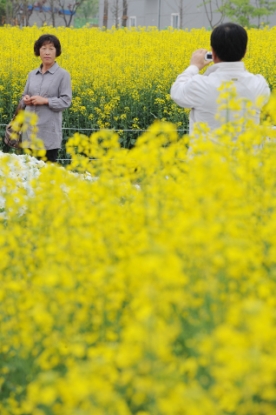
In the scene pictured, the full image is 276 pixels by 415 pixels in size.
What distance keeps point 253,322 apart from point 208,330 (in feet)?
1.51

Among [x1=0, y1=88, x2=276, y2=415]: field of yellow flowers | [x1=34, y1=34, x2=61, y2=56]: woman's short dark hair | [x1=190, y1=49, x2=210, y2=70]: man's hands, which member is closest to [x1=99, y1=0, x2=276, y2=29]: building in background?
[x1=34, y1=34, x2=61, y2=56]: woman's short dark hair

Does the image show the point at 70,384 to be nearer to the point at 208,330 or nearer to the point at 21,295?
the point at 208,330

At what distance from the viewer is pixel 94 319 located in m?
2.95

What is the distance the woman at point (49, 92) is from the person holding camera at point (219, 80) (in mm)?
2975

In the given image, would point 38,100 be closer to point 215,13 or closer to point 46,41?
point 46,41

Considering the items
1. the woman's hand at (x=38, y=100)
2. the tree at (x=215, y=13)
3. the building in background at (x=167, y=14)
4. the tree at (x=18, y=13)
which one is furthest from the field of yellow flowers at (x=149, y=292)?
the building in background at (x=167, y=14)

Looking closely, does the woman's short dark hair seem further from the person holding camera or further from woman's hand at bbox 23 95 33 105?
the person holding camera

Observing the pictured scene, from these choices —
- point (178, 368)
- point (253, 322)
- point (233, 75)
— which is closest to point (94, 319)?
point (178, 368)

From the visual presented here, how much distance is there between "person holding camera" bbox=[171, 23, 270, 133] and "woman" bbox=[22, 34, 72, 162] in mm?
2975

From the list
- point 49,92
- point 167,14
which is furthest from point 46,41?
point 167,14

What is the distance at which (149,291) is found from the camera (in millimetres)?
2115

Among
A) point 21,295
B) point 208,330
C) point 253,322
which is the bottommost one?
point 21,295

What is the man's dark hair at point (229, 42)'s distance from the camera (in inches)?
197

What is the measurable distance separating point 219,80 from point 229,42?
0.74 ft
